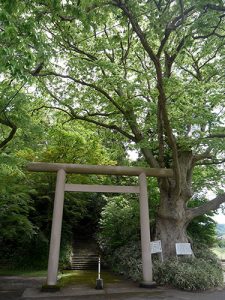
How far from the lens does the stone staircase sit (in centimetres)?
1611

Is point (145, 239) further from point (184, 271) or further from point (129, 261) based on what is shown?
point (129, 261)

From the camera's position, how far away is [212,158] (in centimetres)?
1309

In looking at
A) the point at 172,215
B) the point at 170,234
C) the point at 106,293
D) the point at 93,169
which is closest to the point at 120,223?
the point at 170,234

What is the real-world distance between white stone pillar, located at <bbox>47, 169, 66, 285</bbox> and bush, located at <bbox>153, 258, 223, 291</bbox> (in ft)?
11.3

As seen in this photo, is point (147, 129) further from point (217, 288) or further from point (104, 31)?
point (217, 288)

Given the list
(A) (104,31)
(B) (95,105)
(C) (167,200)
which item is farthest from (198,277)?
(A) (104,31)

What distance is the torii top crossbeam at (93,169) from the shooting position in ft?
35.2

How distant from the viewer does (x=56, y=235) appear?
988cm

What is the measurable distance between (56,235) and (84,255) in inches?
330

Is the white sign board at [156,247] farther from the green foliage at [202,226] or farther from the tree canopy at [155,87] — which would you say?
the green foliage at [202,226]

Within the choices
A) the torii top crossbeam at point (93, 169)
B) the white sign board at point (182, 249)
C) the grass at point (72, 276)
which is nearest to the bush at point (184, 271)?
the white sign board at point (182, 249)

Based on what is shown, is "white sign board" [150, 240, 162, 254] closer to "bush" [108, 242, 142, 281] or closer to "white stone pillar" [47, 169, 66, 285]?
"bush" [108, 242, 142, 281]

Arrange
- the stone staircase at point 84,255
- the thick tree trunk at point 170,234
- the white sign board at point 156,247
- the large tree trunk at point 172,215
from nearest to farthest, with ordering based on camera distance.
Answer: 1. the white sign board at point 156,247
2. the thick tree trunk at point 170,234
3. the large tree trunk at point 172,215
4. the stone staircase at point 84,255

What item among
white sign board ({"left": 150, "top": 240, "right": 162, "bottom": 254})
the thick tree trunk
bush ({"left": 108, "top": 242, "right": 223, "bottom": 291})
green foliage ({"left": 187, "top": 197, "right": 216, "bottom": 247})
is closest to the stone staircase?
bush ({"left": 108, "top": 242, "right": 223, "bottom": 291})
